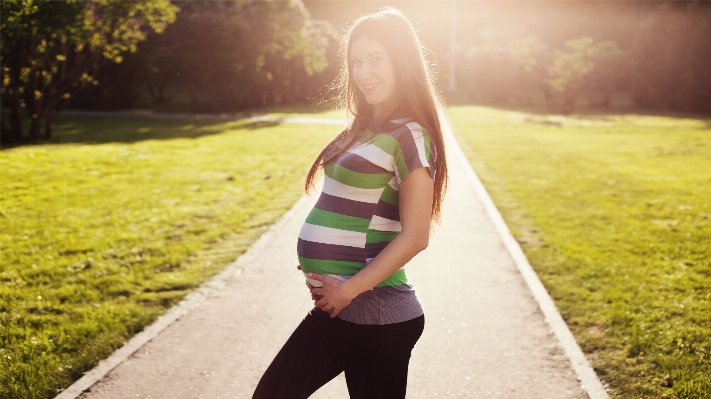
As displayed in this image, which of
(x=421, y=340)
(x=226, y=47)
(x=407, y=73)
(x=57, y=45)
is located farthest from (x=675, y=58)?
(x=407, y=73)

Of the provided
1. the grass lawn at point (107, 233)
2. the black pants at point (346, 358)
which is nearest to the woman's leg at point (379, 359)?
the black pants at point (346, 358)

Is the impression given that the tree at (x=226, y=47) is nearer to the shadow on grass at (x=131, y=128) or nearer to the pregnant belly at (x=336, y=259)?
the shadow on grass at (x=131, y=128)

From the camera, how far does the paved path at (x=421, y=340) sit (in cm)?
412

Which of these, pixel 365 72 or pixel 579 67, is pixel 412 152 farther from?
pixel 579 67

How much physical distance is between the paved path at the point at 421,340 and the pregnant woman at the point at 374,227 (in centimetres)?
53

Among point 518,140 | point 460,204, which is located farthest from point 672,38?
point 460,204

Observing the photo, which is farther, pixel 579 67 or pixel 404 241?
pixel 579 67

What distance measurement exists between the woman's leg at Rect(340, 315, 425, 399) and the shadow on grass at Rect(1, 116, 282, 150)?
17174 millimetres

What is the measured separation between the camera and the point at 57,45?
2052 cm

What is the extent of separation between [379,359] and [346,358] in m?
0.13

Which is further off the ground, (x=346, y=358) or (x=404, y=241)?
(x=404, y=241)

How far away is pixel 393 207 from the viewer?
2.37m

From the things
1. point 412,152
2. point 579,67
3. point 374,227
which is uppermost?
point 579,67

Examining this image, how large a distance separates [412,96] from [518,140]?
20.7 metres
